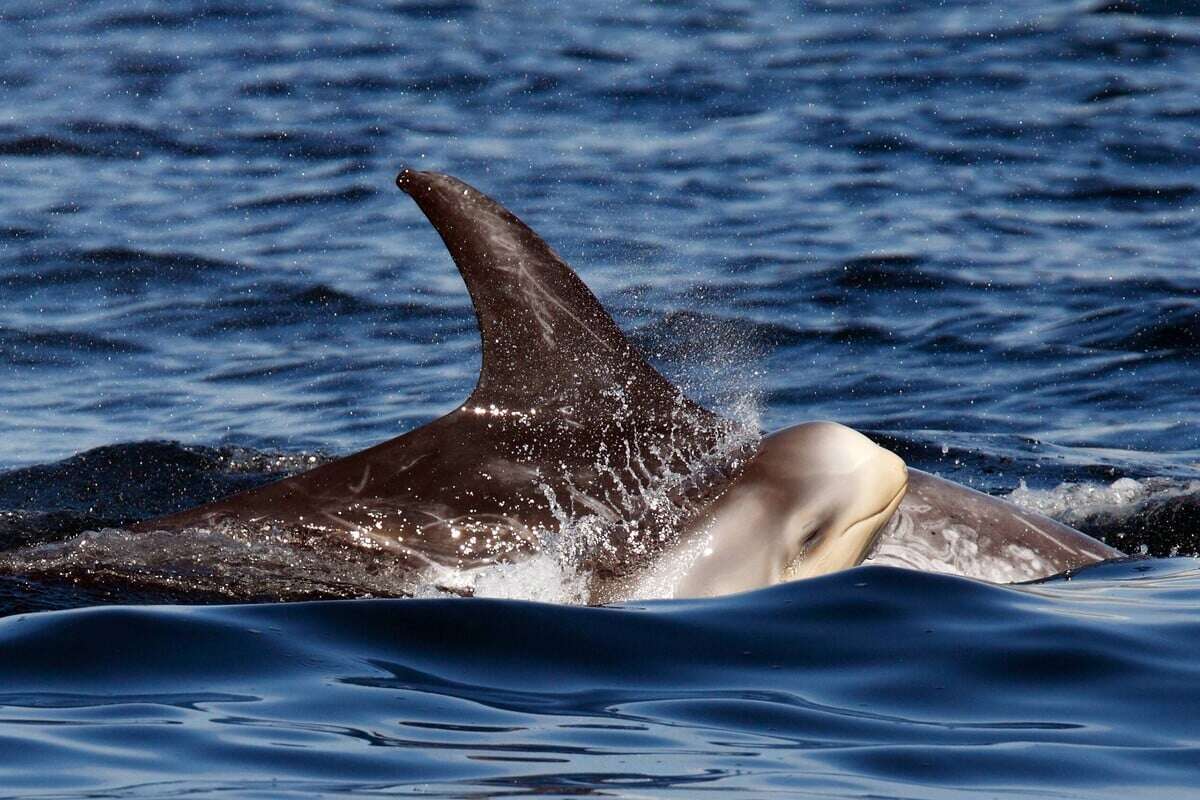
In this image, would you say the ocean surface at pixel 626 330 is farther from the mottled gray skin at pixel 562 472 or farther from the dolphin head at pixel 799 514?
the dolphin head at pixel 799 514

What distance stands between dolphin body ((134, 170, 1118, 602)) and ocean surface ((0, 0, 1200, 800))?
0.93ft

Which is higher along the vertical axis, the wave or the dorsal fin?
the dorsal fin

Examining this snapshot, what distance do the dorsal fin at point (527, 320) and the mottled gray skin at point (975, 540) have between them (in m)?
1.37

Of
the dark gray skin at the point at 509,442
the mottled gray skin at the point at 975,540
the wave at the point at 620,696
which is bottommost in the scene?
the mottled gray skin at the point at 975,540

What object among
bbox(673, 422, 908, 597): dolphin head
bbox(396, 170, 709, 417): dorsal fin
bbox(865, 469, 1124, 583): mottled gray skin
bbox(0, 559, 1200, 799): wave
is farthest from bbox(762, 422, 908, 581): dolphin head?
bbox(865, 469, 1124, 583): mottled gray skin

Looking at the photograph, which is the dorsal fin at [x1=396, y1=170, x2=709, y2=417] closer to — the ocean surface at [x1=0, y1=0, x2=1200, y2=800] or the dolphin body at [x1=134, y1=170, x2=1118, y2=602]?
the dolphin body at [x1=134, y1=170, x2=1118, y2=602]

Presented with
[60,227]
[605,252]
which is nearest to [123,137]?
[60,227]

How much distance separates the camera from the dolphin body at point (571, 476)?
259 inches

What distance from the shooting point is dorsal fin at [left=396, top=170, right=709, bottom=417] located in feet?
22.6

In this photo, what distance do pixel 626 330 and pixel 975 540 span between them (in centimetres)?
750

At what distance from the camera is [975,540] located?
25.5 feet

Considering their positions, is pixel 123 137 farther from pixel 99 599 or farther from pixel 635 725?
pixel 635 725

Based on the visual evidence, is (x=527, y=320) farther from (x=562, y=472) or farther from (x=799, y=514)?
(x=799, y=514)

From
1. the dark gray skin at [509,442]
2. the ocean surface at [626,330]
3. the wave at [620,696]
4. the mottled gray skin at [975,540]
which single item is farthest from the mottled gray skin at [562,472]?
the mottled gray skin at [975,540]
